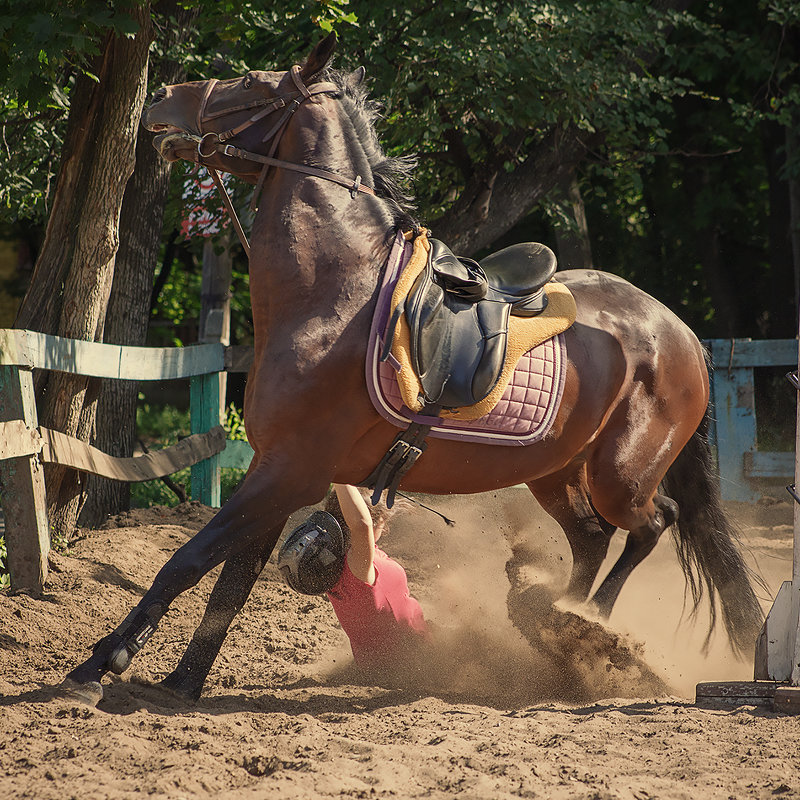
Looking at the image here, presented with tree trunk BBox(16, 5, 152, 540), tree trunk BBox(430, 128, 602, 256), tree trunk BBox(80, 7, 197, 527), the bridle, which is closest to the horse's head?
the bridle

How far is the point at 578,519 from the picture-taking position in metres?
4.61

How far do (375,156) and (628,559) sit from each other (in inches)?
86.3

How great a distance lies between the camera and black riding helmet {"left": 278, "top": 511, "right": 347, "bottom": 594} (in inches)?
144

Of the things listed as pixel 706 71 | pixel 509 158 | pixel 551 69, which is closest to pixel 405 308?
pixel 551 69

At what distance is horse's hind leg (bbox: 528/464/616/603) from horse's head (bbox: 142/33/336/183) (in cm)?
218

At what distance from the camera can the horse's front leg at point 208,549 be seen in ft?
10.2

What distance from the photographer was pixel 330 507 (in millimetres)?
4418

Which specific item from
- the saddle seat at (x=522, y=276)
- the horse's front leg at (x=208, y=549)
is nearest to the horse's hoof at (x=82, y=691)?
the horse's front leg at (x=208, y=549)

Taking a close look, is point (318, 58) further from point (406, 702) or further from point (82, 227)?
point (406, 702)

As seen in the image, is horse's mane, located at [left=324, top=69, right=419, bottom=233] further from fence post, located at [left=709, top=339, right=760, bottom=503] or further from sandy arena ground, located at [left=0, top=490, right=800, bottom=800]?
fence post, located at [left=709, top=339, right=760, bottom=503]

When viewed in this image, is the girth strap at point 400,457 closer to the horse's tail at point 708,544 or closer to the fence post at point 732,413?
the horse's tail at point 708,544

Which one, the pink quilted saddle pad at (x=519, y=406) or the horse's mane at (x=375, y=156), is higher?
the horse's mane at (x=375, y=156)

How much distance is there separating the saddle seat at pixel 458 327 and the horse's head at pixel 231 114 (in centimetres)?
73

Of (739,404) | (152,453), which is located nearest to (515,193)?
(739,404)
